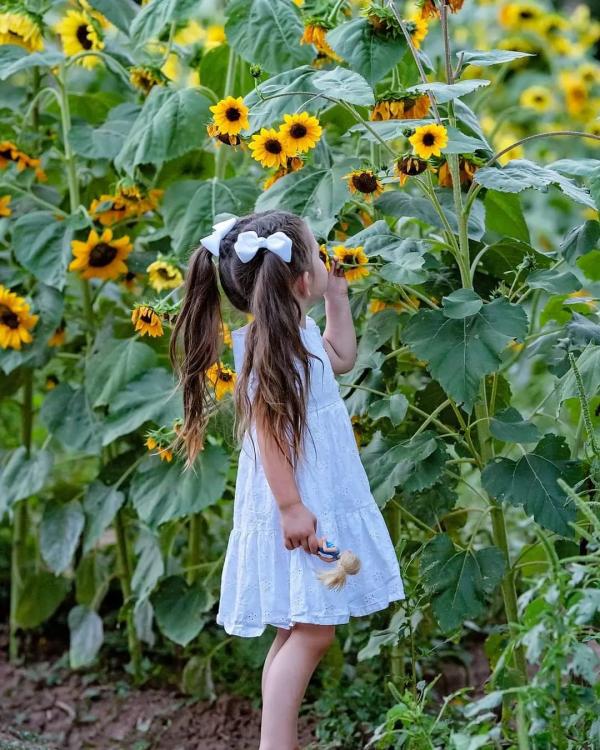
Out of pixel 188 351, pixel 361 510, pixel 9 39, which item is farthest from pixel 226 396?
pixel 9 39

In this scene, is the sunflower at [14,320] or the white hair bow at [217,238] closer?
the white hair bow at [217,238]

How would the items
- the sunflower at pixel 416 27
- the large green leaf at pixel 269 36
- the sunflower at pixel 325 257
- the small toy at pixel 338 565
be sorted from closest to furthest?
the small toy at pixel 338 565
the sunflower at pixel 325 257
the sunflower at pixel 416 27
the large green leaf at pixel 269 36

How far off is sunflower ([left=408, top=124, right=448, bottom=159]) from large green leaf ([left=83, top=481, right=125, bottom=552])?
1.16m

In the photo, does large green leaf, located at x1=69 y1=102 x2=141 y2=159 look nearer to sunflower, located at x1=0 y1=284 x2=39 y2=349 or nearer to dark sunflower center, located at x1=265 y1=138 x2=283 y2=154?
sunflower, located at x1=0 y1=284 x2=39 y2=349

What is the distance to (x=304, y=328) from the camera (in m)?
1.85

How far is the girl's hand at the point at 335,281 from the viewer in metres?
1.90

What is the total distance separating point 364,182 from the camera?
76.1 inches

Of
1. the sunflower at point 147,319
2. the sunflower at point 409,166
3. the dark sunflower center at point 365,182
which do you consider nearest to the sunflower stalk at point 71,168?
the sunflower at point 147,319

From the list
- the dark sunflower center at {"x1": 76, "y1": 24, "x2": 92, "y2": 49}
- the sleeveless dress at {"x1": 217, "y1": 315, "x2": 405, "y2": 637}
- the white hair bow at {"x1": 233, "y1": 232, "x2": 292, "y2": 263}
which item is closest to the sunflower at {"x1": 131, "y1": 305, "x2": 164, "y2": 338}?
the sleeveless dress at {"x1": 217, "y1": 315, "x2": 405, "y2": 637}

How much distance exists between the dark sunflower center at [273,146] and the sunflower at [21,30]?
87 centimetres

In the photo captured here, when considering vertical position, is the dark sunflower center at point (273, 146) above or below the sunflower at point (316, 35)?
below

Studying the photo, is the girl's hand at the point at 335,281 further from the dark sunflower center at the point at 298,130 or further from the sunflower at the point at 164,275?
the sunflower at the point at 164,275

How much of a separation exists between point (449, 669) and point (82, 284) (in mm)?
1250

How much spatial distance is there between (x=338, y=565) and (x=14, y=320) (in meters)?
1.15
